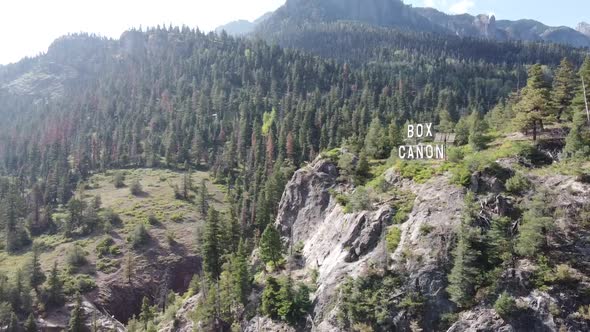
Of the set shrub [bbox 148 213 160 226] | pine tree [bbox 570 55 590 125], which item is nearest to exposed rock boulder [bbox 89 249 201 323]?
shrub [bbox 148 213 160 226]

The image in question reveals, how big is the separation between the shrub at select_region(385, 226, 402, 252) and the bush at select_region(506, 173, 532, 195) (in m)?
12.2

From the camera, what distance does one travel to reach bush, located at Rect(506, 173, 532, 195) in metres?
46.1

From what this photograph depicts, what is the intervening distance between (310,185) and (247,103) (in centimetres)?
12039

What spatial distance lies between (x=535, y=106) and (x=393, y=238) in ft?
83.4

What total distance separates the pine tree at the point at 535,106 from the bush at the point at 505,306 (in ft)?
80.9

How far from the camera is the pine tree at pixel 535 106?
5460 cm

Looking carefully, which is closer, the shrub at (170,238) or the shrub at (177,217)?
the shrub at (170,238)

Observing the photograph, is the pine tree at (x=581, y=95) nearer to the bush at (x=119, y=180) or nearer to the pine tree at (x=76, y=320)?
the pine tree at (x=76, y=320)

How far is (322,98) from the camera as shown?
174125 mm

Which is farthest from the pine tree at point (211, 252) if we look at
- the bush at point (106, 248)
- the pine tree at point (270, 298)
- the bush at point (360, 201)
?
the bush at point (106, 248)

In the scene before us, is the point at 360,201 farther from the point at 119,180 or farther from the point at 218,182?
the point at 119,180

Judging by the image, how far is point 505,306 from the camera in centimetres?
3766

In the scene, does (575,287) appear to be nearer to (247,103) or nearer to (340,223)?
(340,223)

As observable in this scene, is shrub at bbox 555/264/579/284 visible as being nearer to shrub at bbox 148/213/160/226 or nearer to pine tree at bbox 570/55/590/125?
pine tree at bbox 570/55/590/125
